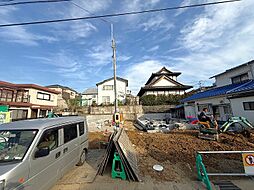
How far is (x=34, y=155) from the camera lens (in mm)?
2596

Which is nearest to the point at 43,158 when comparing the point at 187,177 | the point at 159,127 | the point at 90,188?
the point at 90,188

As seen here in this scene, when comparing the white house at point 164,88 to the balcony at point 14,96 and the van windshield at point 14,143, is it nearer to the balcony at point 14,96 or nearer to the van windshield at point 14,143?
the balcony at point 14,96

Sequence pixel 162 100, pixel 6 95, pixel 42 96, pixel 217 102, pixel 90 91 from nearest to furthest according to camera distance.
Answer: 1. pixel 217 102
2. pixel 6 95
3. pixel 42 96
4. pixel 162 100
5. pixel 90 91

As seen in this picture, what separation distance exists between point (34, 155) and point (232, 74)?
1679cm


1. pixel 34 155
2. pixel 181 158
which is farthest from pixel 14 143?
pixel 181 158

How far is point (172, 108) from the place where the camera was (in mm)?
20938

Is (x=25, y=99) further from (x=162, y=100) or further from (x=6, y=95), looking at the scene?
(x=162, y=100)

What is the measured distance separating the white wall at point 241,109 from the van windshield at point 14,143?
12.2m

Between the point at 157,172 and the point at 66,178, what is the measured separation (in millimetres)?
2907

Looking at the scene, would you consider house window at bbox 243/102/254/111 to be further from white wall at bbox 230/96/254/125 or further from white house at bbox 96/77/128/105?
white house at bbox 96/77/128/105

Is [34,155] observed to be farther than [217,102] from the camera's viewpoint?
No

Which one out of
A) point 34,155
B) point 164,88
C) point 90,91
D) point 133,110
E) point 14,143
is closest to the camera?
point 34,155

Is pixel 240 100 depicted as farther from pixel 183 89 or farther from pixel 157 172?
pixel 183 89

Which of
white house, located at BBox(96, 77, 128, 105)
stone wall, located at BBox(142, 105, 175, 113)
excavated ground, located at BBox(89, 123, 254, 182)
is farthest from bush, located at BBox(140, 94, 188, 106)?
excavated ground, located at BBox(89, 123, 254, 182)
